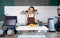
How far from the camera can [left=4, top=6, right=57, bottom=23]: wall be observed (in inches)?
255

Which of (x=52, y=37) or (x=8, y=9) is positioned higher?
(x=8, y=9)

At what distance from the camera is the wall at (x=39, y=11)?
6486 mm

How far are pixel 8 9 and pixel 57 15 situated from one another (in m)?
2.04

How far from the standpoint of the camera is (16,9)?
6508mm

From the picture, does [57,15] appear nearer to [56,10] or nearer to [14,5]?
[56,10]

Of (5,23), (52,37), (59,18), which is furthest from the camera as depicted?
(59,18)

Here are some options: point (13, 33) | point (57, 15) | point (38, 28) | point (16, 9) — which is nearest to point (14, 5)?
point (16, 9)

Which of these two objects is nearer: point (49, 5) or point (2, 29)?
point (2, 29)

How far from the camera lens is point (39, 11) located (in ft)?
21.3

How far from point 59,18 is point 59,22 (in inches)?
6.8

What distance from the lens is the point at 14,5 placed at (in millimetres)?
6520

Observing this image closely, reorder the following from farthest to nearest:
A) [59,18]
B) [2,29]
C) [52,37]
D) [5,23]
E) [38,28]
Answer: [59,18], [5,23], [2,29], [52,37], [38,28]

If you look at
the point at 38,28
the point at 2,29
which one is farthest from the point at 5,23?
the point at 38,28

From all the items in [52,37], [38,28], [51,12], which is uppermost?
[51,12]
